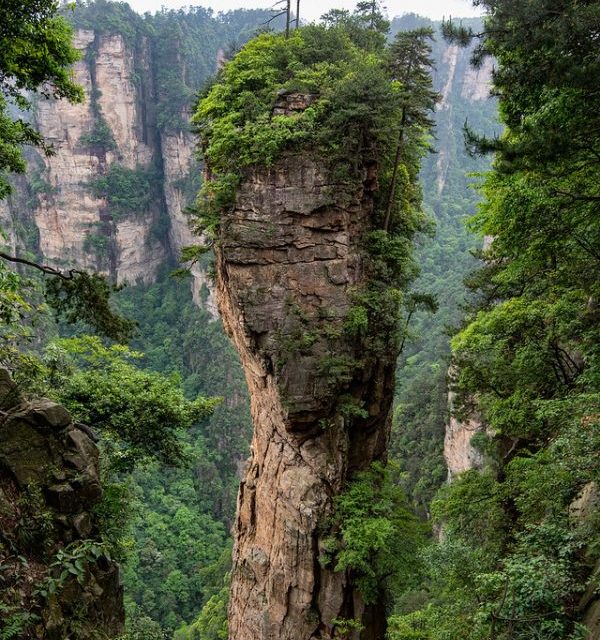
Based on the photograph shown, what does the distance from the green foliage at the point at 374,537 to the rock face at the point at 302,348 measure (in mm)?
465

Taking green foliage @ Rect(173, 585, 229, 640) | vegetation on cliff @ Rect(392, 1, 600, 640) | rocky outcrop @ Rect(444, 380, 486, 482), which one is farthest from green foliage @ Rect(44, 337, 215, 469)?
green foliage @ Rect(173, 585, 229, 640)

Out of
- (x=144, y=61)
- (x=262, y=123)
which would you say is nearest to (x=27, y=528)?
(x=262, y=123)

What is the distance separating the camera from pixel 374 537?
11500mm

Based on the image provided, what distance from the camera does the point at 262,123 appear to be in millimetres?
12367

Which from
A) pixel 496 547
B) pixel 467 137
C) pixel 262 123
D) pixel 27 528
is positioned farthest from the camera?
pixel 262 123

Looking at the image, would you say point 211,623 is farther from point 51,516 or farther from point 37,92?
point 37,92

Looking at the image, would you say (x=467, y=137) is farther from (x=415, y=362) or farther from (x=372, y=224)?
(x=415, y=362)

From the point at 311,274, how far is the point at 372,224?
237cm

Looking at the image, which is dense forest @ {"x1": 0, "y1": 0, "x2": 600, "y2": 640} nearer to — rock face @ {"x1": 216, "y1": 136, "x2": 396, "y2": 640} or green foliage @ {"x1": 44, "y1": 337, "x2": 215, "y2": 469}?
green foliage @ {"x1": 44, "y1": 337, "x2": 215, "y2": 469}

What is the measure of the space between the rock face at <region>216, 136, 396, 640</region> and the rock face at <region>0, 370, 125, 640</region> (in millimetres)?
5943

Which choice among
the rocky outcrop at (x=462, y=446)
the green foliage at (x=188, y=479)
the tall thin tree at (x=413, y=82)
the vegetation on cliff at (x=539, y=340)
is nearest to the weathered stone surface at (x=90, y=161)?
the green foliage at (x=188, y=479)

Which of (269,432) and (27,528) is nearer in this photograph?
(27,528)

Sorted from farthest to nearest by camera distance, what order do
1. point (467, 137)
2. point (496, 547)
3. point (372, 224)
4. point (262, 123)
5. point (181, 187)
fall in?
point (181, 187)
point (372, 224)
point (262, 123)
point (496, 547)
point (467, 137)

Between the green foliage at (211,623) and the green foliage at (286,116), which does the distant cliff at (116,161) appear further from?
the green foliage at (286,116)
